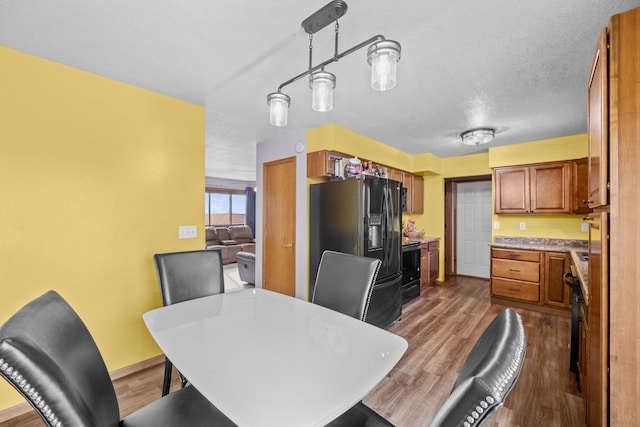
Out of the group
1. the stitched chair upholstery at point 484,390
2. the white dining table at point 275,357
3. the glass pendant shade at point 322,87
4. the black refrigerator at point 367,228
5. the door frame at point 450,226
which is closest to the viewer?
the stitched chair upholstery at point 484,390

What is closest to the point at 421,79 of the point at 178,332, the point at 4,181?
the point at 178,332

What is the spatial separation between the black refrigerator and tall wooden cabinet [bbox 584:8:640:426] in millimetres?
1958

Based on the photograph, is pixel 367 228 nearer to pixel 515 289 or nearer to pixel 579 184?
pixel 515 289

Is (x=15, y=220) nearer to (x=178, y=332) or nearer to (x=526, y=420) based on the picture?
(x=178, y=332)

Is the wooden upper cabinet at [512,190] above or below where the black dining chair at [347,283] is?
above

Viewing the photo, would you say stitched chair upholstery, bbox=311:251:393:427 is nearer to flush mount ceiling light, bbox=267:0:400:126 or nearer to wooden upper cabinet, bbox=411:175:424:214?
flush mount ceiling light, bbox=267:0:400:126

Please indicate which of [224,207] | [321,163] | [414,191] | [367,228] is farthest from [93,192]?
[224,207]

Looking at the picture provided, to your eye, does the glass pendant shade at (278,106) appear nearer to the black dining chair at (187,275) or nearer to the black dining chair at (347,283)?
the black dining chair at (347,283)

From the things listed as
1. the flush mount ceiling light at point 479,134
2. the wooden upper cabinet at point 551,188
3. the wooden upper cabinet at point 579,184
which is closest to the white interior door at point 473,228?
the wooden upper cabinet at point 551,188

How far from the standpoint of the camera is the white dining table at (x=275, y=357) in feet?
2.60

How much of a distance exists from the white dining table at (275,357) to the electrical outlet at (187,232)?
45.6 inches

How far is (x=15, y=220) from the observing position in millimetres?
1870

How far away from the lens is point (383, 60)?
1.22 meters

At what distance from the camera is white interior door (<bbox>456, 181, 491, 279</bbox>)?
5320 mm
